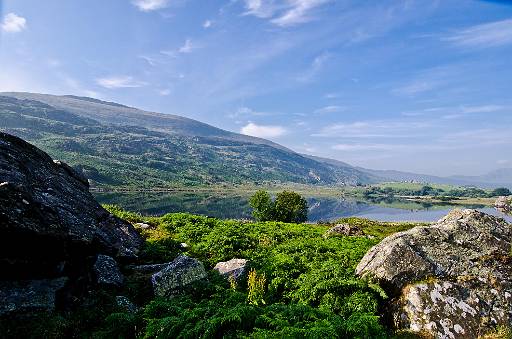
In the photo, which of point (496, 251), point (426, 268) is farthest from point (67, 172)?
point (496, 251)

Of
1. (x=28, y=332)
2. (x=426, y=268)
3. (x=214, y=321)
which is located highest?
(x=426, y=268)

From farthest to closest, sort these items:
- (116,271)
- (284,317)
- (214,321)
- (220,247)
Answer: (220,247)
(116,271)
(284,317)
(214,321)

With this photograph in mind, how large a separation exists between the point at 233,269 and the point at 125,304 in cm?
527

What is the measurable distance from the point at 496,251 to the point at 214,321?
45.2 ft

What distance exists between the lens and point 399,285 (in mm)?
14906

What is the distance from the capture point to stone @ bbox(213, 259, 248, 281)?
55.4 feet

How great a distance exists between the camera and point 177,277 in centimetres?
1551

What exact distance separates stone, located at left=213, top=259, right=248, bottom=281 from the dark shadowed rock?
536 centimetres

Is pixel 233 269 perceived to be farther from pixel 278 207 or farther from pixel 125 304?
pixel 278 207

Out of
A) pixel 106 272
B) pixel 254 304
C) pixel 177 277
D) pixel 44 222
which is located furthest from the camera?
pixel 106 272

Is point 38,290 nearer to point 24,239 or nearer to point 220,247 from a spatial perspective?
point 24,239

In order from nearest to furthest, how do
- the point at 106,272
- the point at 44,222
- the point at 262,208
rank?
the point at 44,222, the point at 106,272, the point at 262,208

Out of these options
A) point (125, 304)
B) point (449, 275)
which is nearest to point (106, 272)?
point (125, 304)

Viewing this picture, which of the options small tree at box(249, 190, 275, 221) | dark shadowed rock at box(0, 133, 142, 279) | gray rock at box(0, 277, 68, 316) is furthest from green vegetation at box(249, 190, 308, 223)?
gray rock at box(0, 277, 68, 316)
